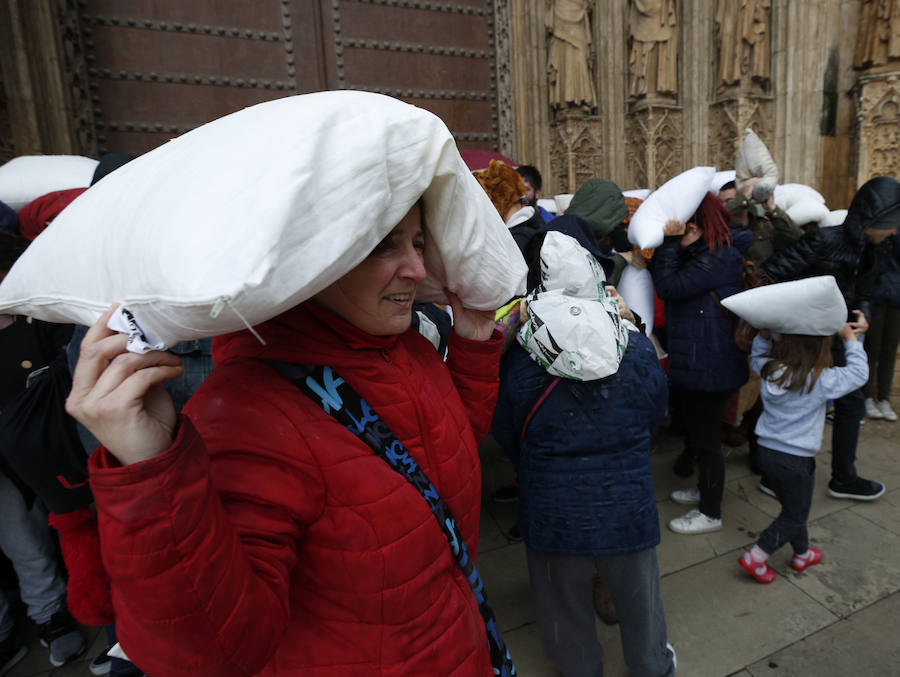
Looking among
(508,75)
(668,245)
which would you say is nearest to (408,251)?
(668,245)

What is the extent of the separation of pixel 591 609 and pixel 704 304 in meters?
1.76

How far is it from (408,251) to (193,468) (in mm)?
488

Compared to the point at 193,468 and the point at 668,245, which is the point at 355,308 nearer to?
the point at 193,468

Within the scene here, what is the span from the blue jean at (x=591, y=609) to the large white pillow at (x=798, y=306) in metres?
1.25

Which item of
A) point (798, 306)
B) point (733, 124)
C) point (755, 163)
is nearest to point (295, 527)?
point (798, 306)

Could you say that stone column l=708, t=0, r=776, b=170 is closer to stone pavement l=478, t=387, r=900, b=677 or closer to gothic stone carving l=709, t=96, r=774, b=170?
gothic stone carving l=709, t=96, r=774, b=170

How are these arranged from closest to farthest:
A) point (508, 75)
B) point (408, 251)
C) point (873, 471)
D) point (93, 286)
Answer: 1. point (93, 286)
2. point (408, 251)
3. point (873, 471)
4. point (508, 75)

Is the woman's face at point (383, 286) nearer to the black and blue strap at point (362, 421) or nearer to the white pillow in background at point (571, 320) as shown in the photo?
the black and blue strap at point (362, 421)

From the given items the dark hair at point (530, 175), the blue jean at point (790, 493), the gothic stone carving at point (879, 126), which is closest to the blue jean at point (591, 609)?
the blue jean at point (790, 493)

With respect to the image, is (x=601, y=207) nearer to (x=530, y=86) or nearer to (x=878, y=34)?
(x=530, y=86)

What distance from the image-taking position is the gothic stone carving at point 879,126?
20.3 feet

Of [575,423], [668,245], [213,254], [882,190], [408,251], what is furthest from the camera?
[882,190]

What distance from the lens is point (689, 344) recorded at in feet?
9.92

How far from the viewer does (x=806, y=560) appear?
2783mm
